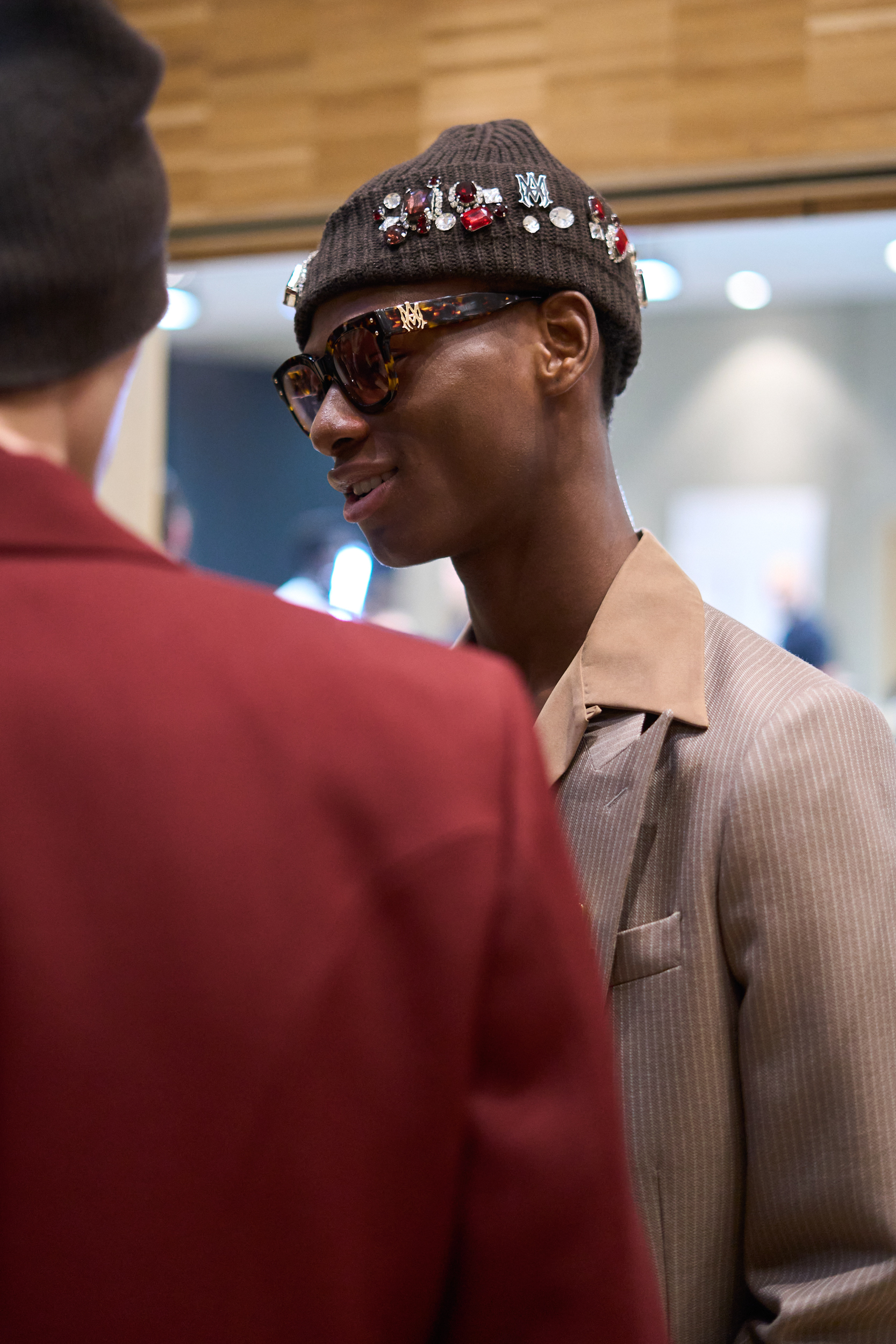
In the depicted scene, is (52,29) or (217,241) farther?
(217,241)

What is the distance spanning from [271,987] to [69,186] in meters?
0.37

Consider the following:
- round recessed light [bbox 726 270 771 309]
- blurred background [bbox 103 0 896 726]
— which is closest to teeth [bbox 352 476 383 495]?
Answer: blurred background [bbox 103 0 896 726]

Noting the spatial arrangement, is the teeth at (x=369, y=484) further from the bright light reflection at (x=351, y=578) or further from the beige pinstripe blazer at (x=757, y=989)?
the bright light reflection at (x=351, y=578)

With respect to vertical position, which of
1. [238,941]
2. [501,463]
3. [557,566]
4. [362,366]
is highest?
[362,366]

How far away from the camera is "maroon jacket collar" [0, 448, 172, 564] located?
54 centimetres

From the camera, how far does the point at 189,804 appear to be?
0.52m

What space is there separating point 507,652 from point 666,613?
200 millimetres

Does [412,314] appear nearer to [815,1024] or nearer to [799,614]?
[815,1024]

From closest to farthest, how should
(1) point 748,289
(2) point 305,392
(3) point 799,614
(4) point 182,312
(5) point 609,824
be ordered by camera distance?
(5) point 609,824 → (2) point 305,392 → (1) point 748,289 → (3) point 799,614 → (4) point 182,312

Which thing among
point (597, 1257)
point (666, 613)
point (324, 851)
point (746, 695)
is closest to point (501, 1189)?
point (597, 1257)

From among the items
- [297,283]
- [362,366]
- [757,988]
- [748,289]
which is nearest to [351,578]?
[748,289]

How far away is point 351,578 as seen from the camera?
434 cm

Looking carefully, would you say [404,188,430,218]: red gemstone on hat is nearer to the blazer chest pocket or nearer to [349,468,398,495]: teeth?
[349,468,398,495]: teeth

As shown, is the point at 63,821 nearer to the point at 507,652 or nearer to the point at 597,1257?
the point at 597,1257
